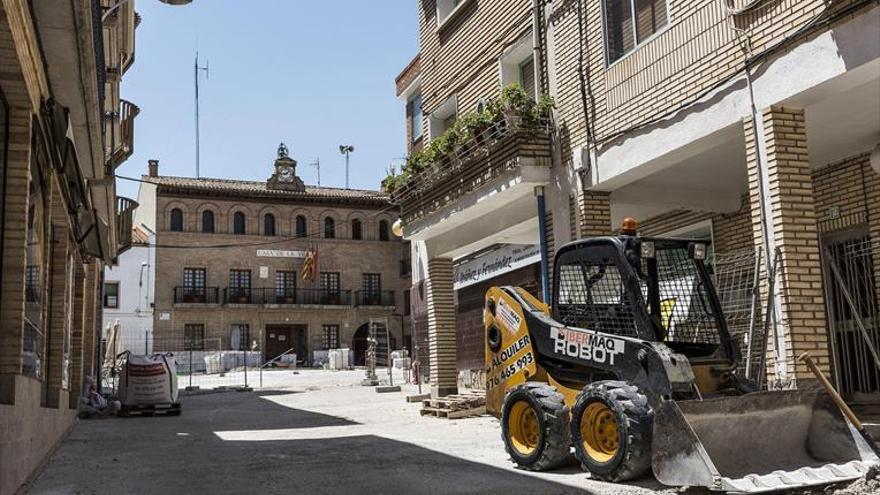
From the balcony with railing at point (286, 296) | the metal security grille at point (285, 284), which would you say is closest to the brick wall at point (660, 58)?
the balcony with railing at point (286, 296)

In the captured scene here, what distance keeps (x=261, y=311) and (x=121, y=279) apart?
346 inches

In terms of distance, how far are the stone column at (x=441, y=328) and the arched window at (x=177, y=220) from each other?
137ft

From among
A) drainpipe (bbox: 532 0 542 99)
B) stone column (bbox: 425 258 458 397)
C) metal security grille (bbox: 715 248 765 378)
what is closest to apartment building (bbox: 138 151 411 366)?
stone column (bbox: 425 258 458 397)

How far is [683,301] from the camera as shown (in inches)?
327

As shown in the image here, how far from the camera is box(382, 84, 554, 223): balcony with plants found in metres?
12.7

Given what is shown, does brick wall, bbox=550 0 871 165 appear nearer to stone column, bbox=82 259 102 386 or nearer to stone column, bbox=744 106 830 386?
stone column, bbox=744 106 830 386

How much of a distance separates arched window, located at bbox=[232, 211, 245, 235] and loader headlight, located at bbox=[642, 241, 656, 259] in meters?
52.0

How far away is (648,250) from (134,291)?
164 feet

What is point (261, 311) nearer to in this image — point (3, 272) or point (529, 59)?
point (529, 59)

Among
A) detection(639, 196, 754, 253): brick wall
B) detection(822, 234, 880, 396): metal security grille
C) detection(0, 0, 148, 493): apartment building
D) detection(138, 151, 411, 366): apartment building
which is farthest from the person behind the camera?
detection(138, 151, 411, 366): apartment building

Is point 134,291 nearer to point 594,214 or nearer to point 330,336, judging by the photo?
point 330,336

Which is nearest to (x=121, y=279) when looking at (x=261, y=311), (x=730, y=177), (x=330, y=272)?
(x=261, y=311)

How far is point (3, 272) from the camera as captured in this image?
7.86 m

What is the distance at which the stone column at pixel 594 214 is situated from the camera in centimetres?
1198
